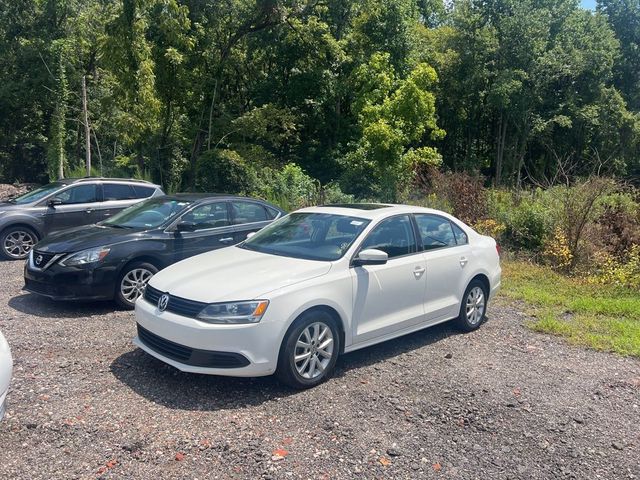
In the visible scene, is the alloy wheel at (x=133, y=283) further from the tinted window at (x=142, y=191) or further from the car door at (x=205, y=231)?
the tinted window at (x=142, y=191)

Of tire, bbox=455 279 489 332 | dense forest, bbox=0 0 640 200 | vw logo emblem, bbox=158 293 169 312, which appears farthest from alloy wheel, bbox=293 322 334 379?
dense forest, bbox=0 0 640 200

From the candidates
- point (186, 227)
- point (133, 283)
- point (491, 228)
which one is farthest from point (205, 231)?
point (491, 228)

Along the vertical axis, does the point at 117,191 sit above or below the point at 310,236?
above

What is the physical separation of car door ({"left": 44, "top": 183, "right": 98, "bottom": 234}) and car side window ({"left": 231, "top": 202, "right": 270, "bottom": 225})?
12.6 feet

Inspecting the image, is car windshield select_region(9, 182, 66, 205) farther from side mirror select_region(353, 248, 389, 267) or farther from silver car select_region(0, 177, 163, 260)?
side mirror select_region(353, 248, 389, 267)

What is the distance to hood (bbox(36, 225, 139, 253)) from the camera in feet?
23.1

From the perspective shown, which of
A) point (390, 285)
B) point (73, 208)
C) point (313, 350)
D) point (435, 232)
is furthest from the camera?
point (73, 208)

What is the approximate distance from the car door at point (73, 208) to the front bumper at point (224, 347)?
23.2 feet

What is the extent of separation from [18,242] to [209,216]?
471 centimetres

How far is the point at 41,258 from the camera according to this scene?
710cm

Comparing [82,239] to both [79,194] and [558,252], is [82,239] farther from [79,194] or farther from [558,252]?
[558,252]

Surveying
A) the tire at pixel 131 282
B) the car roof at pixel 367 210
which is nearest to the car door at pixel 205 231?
the tire at pixel 131 282

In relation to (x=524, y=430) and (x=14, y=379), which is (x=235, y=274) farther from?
(x=524, y=430)

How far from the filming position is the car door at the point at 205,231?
7.75 m
